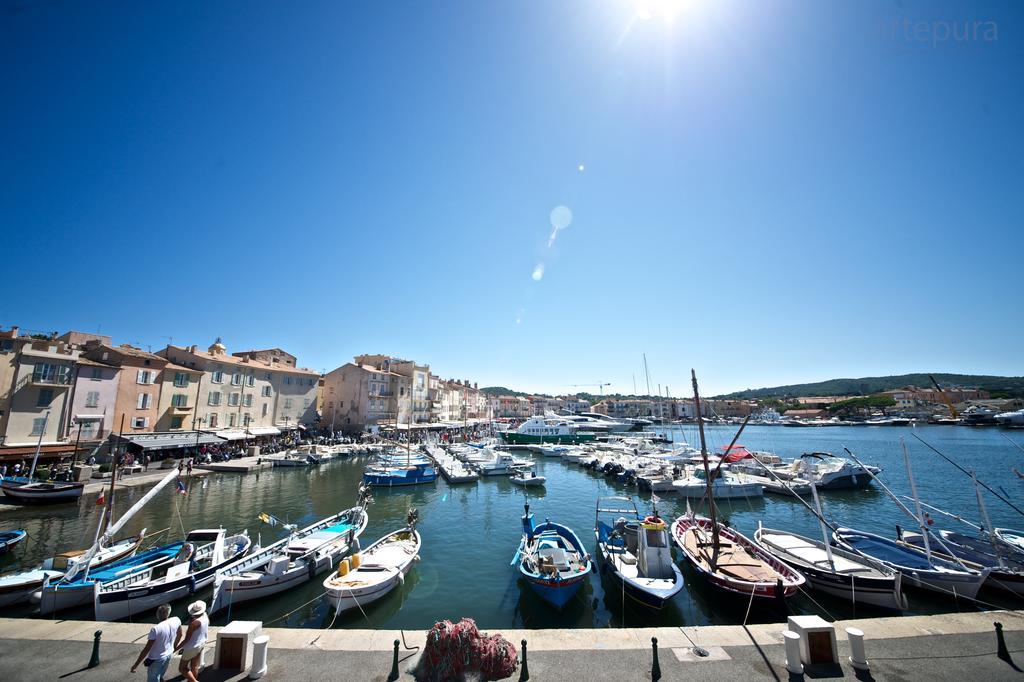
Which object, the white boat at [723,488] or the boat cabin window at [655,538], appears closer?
the boat cabin window at [655,538]

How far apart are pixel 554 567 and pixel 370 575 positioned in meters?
6.78

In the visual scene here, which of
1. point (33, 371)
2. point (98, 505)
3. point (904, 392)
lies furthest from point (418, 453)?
point (904, 392)

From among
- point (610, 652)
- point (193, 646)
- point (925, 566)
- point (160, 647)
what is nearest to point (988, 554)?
point (925, 566)

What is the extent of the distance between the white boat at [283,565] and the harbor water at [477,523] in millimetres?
511

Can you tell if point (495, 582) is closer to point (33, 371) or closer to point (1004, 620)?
point (1004, 620)

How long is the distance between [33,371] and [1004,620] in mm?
58056

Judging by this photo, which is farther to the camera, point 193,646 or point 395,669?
point 395,669

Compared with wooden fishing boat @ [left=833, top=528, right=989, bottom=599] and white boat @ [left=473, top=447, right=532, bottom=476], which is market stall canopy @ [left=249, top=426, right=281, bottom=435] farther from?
wooden fishing boat @ [left=833, top=528, right=989, bottom=599]

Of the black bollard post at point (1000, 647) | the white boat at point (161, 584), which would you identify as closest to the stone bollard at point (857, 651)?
the black bollard post at point (1000, 647)

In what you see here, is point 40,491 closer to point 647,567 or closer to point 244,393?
point 244,393

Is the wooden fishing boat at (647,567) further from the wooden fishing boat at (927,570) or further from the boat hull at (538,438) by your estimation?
A: the boat hull at (538,438)

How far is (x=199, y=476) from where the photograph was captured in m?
38.7

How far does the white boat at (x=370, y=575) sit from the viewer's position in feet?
44.2

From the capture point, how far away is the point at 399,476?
3738 centimetres
